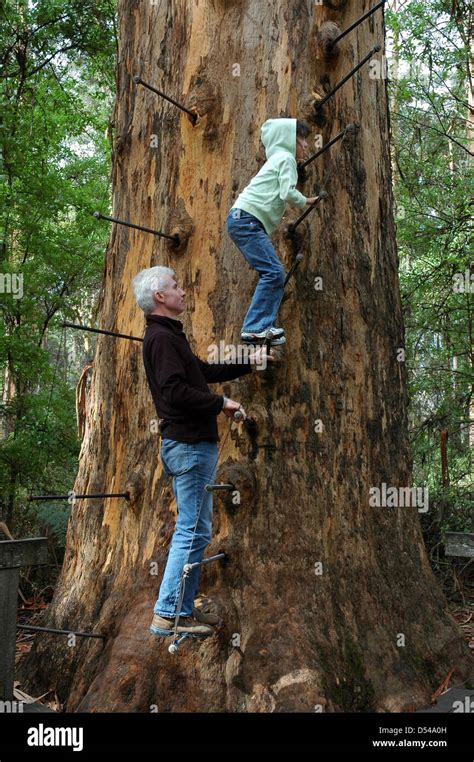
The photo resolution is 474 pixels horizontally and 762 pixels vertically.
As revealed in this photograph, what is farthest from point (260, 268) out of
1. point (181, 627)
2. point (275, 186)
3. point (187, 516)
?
point (181, 627)

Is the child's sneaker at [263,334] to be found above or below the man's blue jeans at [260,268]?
below

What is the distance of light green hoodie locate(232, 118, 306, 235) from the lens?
4484 mm

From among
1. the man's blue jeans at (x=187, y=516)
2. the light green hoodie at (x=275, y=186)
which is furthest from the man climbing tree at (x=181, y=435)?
the light green hoodie at (x=275, y=186)

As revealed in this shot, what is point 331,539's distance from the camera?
4.73 metres

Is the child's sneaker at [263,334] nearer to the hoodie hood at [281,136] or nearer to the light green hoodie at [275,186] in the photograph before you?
the light green hoodie at [275,186]

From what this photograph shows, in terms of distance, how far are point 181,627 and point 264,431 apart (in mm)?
1265

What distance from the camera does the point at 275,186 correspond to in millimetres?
4582

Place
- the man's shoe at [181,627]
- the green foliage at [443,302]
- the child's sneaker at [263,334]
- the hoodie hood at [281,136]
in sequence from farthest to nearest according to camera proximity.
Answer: the green foliage at [443,302]
the hoodie hood at [281,136]
the child's sneaker at [263,334]
the man's shoe at [181,627]

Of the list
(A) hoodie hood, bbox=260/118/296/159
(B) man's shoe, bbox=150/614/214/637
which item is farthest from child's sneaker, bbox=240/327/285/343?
(B) man's shoe, bbox=150/614/214/637

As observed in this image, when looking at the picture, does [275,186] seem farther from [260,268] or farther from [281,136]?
[260,268]

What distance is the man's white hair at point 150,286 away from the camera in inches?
170

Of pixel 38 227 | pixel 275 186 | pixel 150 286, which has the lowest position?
pixel 150 286

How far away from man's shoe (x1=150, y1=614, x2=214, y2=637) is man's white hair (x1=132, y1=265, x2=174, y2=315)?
165cm

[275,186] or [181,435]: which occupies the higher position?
[275,186]
